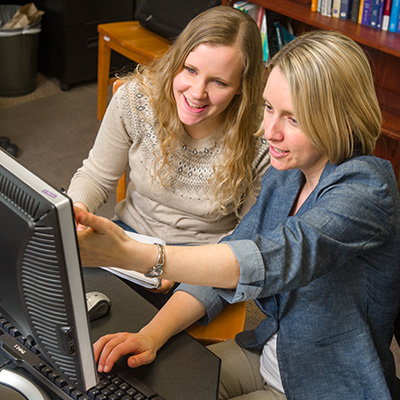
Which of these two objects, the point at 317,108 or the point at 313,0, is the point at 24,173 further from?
the point at 313,0

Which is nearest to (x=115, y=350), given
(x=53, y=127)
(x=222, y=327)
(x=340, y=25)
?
(x=222, y=327)

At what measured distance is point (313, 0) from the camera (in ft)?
9.15

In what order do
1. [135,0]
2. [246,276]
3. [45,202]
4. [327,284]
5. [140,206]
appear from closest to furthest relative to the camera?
[45,202]
[246,276]
[327,284]
[140,206]
[135,0]

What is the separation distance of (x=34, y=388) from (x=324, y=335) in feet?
1.77

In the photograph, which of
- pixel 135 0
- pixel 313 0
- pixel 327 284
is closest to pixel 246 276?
pixel 327 284

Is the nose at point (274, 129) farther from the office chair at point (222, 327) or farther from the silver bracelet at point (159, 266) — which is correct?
the office chair at point (222, 327)

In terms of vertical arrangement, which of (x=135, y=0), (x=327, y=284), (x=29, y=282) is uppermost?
(x=29, y=282)

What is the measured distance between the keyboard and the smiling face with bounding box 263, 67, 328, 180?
48 cm

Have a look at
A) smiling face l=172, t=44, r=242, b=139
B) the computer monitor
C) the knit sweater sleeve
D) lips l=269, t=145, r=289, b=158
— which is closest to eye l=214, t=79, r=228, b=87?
smiling face l=172, t=44, r=242, b=139

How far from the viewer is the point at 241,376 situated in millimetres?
1303

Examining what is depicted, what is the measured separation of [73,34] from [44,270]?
10.5 ft

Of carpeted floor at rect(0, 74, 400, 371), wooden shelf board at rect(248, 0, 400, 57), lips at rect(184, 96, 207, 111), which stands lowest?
carpeted floor at rect(0, 74, 400, 371)

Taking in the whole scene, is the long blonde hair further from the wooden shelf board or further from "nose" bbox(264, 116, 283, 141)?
the wooden shelf board

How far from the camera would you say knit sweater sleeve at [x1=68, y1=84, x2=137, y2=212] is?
5.25 ft
